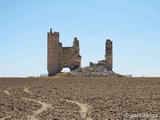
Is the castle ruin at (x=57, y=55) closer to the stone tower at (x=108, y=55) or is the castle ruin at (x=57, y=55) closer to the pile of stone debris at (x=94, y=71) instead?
the stone tower at (x=108, y=55)

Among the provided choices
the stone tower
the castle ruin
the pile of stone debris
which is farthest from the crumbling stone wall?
the stone tower

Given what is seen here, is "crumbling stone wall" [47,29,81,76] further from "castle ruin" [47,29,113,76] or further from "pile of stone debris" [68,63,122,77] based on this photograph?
"pile of stone debris" [68,63,122,77]

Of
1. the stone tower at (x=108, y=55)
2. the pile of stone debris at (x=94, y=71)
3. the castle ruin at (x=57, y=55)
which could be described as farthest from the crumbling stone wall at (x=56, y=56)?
the stone tower at (x=108, y=55)

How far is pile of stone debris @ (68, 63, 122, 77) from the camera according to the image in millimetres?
40344

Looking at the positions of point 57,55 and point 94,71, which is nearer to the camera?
point 94,71

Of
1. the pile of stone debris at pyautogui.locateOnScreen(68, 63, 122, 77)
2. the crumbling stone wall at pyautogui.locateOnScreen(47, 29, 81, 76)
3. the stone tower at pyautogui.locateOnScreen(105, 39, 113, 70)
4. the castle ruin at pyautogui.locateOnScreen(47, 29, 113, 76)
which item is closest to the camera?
the pile of stone debris at pyautogui.locateOnScreen(68, 63, 122, 77)

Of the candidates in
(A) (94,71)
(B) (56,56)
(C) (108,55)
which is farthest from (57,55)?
(C) (108,55)

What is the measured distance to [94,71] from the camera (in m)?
41.5

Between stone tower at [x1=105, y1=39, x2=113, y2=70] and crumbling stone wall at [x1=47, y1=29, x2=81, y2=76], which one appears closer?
stone tower at [x1=105, y1=39, x2=113, y2=70]

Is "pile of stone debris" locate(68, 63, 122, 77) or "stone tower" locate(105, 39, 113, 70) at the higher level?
"stone tower" locate(105, 39, 113, 70)

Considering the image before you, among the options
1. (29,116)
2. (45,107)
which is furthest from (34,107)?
(29,116)

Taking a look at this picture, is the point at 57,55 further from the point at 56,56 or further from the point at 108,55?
the point at 108,55

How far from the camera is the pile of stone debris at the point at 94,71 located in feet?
132

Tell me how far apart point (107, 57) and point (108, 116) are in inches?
1279
